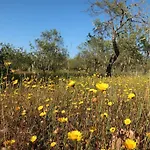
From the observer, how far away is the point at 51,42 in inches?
1097

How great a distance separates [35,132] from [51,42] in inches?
1020

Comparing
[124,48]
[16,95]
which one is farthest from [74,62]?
[16,95]

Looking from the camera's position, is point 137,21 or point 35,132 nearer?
point 35,132

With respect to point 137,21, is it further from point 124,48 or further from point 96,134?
point 96,134

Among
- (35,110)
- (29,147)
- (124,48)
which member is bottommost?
(29,147)

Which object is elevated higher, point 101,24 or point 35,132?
point 101,24

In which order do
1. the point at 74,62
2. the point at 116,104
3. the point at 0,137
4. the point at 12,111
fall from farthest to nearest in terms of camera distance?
the point at 74,62 < the point at 116,104 < the point at 12,111 < the point at 0,137

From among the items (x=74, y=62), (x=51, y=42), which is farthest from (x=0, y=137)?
(x=74, y=62)

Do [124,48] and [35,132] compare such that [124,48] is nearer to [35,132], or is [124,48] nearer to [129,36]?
[129,36]

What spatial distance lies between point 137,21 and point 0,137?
48.6 feet

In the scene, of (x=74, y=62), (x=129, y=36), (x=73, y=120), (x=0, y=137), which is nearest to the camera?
(x=0, y=137)

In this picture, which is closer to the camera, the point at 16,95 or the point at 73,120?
the point at 73,120

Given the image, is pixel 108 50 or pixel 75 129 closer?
pixel 75 129

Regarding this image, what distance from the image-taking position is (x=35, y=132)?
2.36 m
